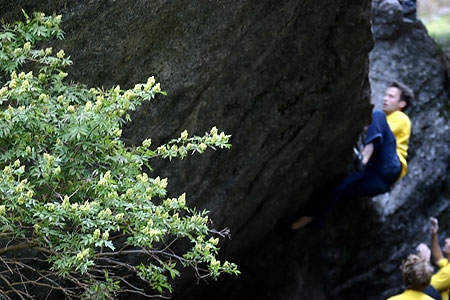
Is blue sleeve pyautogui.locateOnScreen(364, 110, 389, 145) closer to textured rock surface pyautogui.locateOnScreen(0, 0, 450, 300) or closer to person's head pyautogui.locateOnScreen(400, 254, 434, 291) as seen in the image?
textured rock surface pyautogui.locateOnScreen(0, 0, 450, 300)

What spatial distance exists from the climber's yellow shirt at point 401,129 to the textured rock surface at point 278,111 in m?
0.60

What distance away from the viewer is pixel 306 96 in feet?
26.6

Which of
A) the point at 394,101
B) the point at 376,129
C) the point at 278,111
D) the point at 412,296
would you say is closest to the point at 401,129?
the point at 394,101

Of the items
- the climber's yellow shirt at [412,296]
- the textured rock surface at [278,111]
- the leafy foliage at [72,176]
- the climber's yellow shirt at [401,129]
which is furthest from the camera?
the climber's yellow shirt at [401,129]

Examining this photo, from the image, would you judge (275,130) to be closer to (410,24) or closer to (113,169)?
(113,169)

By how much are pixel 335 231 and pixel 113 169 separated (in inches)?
248

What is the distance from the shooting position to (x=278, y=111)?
26.1ft

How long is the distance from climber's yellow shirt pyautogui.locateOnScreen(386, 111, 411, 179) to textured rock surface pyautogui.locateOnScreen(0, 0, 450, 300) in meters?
0.60

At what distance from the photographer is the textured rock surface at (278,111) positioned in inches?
254

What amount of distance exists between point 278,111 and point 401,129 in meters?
2.08

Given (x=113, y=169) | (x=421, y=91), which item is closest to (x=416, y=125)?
(x=421, y=91)

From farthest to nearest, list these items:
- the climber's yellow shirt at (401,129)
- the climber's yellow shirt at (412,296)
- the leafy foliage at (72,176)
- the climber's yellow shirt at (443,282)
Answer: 1. the climber's yellow shirt at (401,129)
2. the climber's yellow shirt at (443,282)
3. the climber's yellow shirt at (412,296)
4. the leafy foliage at (72,176)

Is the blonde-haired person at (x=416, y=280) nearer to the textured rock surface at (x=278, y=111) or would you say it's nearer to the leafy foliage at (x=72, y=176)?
the textured rock surface at (x=278, y=111)

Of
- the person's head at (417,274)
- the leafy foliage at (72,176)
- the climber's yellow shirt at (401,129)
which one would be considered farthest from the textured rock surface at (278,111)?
the person's head at (417,274)
